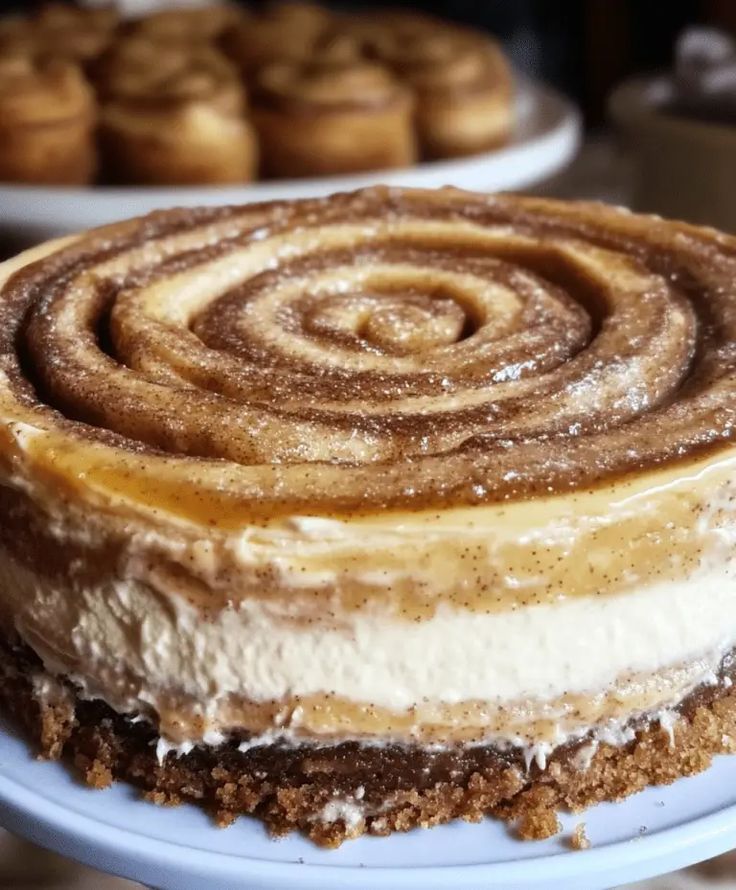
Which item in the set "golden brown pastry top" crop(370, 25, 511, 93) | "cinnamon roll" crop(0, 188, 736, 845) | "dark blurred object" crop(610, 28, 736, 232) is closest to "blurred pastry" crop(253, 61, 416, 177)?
"golden brown pastry top" crop(370, 25, 511, 93)

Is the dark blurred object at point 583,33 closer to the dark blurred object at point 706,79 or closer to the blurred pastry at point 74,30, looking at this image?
the blurred pastry at point 74,30

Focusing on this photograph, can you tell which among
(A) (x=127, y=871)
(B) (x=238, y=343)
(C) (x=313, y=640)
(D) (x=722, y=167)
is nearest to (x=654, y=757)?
(C) (x=313, y=640)

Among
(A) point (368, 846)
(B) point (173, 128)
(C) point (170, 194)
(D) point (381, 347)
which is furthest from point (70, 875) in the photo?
(B) point (173, 128)

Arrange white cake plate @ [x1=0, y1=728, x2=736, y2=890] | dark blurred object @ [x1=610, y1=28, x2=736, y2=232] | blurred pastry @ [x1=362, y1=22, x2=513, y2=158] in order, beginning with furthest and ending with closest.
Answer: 1. blurred pastry @ [x1=362, y1=22, x2=513, y2=158]
2. dark blurred object @ [x1=610, y1=28, x2=736, y2=232]
3. white cake plate @ [x1=0, y1=728, x2=736, y2=890]

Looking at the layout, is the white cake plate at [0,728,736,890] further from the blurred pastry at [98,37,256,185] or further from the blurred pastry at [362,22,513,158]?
the blurred pastry at [362,22,513,158]

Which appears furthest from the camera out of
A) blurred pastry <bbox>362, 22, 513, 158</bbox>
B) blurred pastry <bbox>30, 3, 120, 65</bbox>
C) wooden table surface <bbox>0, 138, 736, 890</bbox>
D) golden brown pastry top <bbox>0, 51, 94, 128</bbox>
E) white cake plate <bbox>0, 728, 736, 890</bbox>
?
blurred pastry <bbox>30, 3, 120, 65</bbox>

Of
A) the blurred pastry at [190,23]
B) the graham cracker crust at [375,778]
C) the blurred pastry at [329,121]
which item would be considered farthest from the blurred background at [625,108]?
the blurred pastry at [190,23]

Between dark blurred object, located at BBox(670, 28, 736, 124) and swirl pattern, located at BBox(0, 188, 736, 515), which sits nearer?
swirl pattern, located at BBox(0, 188, 736, 515)
